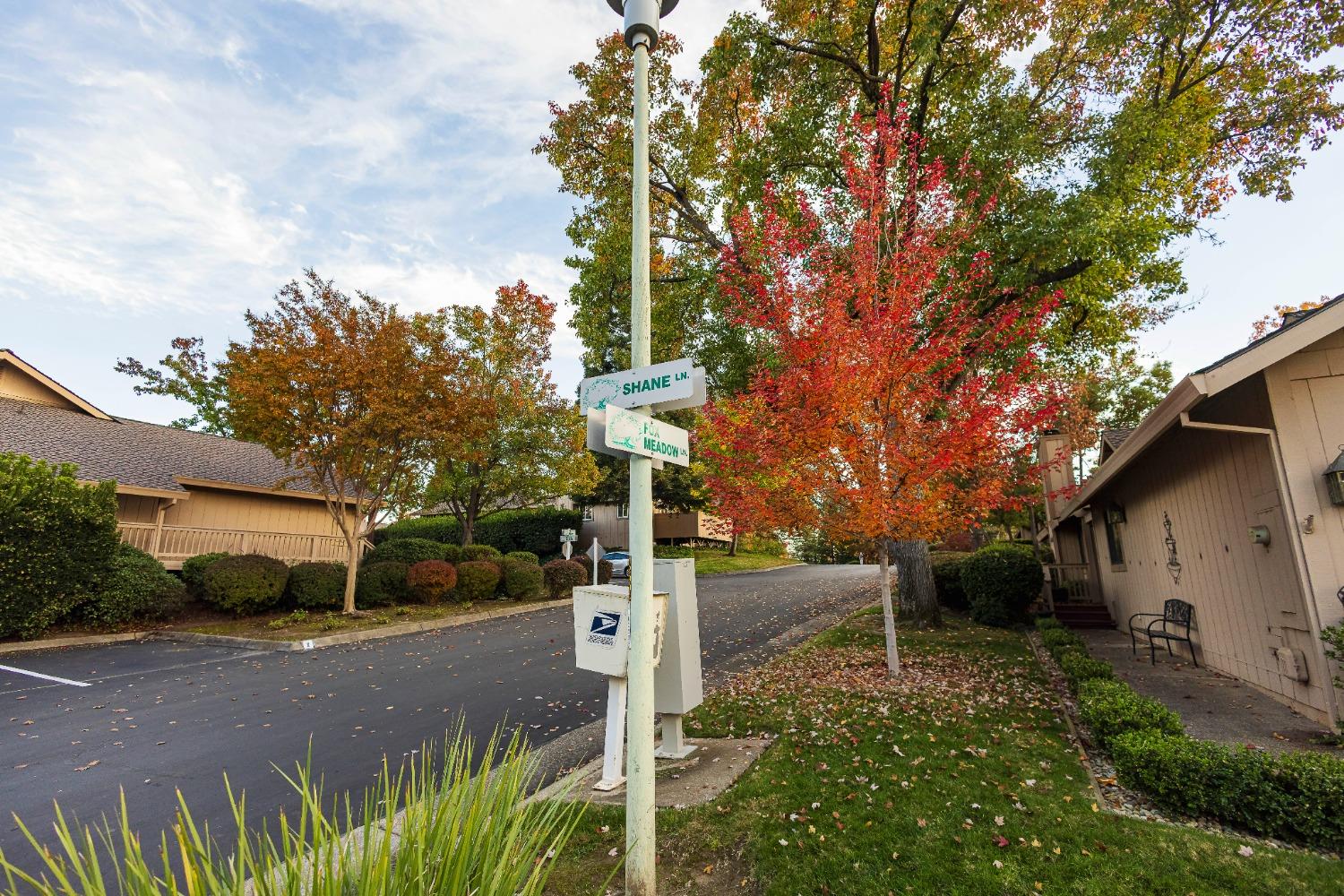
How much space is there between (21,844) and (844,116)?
1504 centimetres

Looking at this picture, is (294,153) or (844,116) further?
(844,116)

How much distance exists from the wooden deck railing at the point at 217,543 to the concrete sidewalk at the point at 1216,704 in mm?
20026

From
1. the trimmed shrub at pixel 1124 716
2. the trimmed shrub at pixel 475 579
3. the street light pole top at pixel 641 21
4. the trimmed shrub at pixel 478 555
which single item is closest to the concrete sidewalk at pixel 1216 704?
the trimmed shrub at pixel 1124 716

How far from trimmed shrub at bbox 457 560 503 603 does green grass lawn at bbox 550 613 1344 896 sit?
41.5 ft

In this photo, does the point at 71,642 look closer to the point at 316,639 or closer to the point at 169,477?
the point at 316,639

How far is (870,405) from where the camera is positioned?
25.5ft

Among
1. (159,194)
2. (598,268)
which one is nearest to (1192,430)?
(598,268)

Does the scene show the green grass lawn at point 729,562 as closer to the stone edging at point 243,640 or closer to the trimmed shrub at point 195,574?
the stone edging at point 243,640

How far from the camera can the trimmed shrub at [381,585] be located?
16656 millimetres

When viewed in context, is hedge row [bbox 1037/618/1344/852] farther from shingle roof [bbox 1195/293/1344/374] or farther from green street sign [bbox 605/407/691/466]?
green street sign [bbox 605/407/691/466]

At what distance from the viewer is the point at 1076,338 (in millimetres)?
13500

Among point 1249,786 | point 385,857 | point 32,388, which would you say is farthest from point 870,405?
point 32,388

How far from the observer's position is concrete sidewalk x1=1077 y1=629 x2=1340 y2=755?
554 cm

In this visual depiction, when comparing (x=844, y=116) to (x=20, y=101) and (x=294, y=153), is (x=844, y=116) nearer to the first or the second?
(x=294, y=153)
